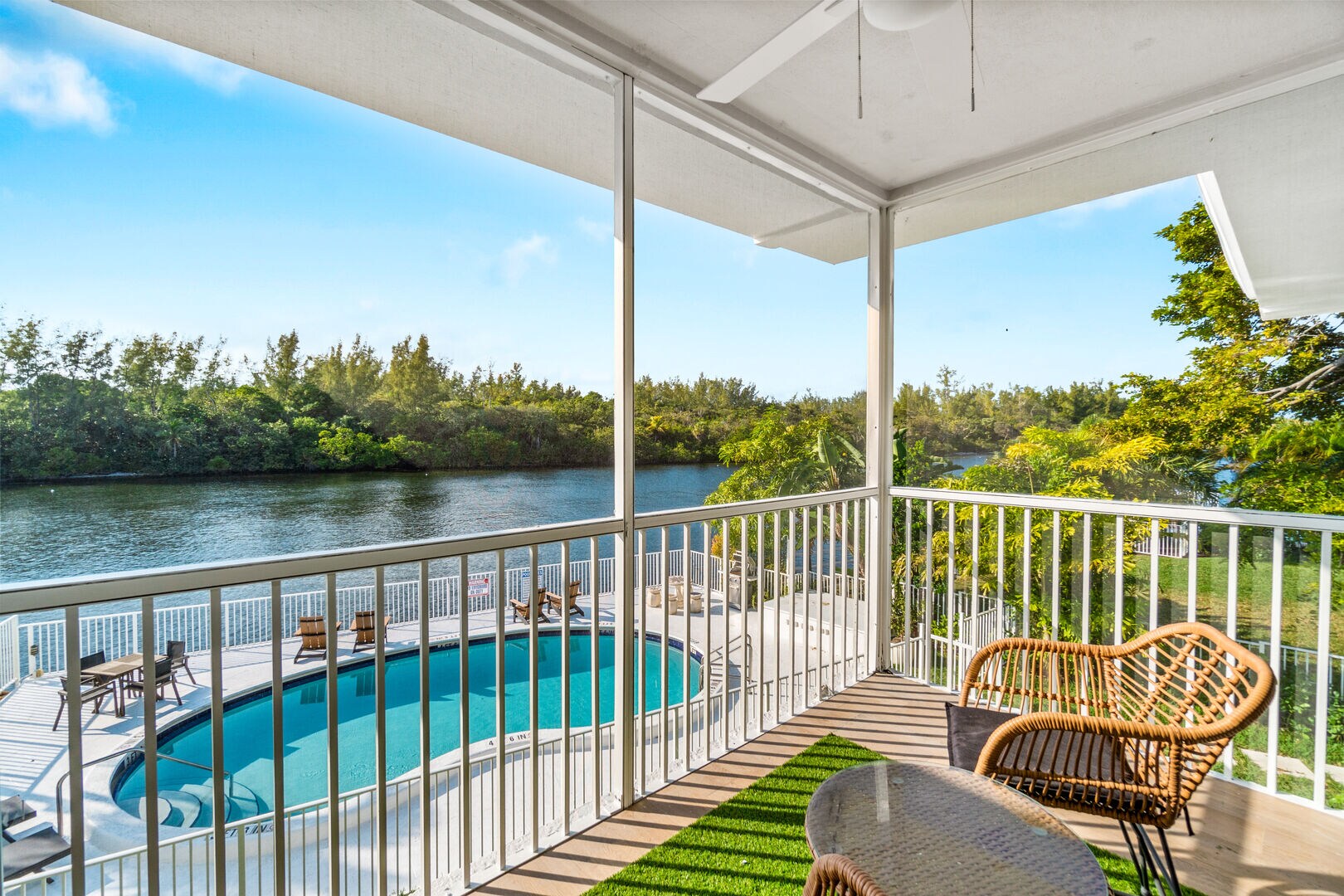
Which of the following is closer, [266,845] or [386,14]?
[386,14]

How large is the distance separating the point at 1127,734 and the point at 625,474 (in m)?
1.62

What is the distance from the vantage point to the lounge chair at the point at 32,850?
1214 mm

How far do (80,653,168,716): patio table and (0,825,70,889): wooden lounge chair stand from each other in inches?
9.9

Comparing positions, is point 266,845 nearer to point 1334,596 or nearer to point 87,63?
point 87,63

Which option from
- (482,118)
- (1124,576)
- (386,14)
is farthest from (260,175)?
(1124,576)

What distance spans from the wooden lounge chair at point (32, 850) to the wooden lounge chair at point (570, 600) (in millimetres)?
1264

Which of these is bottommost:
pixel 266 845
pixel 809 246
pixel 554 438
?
pixel 266 845

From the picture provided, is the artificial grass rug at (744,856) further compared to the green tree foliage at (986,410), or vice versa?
the green tree foliage at (986,410)

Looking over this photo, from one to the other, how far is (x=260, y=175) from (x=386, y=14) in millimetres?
644

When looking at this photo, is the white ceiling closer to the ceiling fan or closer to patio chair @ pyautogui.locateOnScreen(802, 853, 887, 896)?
the ceiling fan

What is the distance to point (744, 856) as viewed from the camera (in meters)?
1.96

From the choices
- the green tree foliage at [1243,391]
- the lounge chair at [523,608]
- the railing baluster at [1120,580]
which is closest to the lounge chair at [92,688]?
the lounge chair at [523,608]

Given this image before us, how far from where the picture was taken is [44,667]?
1274mm

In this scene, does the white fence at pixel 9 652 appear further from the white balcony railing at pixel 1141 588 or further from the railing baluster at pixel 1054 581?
A: the railing baluster at pixel 1054 581
